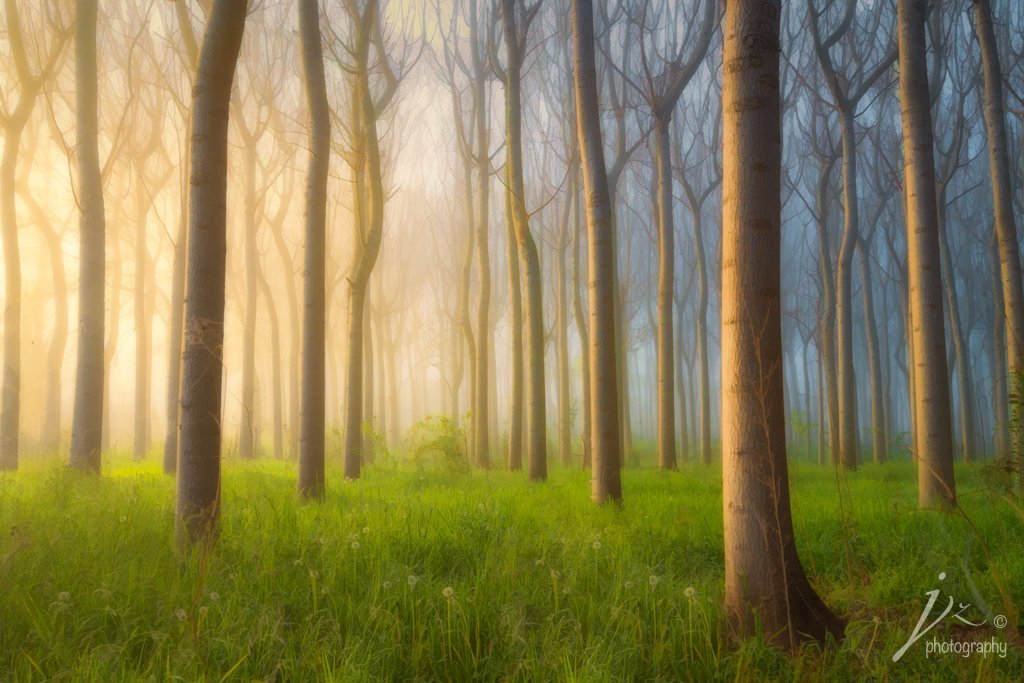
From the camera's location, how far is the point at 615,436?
5.44 meters

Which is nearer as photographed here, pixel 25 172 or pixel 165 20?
pixel 165 20

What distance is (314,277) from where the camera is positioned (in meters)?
5.96

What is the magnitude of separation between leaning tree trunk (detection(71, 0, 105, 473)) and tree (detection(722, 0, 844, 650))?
23.9ft

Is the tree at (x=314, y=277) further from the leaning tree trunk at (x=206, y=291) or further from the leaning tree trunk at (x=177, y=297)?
the leaning tree trunk at (x=177, y=297)

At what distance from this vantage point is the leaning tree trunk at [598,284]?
5387 mm

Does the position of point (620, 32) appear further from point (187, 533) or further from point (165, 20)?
point (187, 533)

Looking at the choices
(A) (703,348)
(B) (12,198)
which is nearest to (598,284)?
(A) (703,348)

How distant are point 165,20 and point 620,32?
8536mm

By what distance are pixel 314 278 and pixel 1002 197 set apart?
8201 mm

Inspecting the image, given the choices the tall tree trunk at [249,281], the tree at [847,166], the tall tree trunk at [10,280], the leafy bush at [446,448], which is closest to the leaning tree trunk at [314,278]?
the leafy bush at [446,448]

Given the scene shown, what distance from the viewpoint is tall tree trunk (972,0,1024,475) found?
7.09 meters

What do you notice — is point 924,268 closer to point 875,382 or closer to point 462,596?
A: point 462,596

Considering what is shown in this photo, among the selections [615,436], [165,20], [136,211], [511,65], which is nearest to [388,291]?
[136,211]

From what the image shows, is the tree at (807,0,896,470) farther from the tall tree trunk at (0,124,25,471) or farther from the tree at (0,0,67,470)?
the tall tree trunk at (0,124,25,471)
